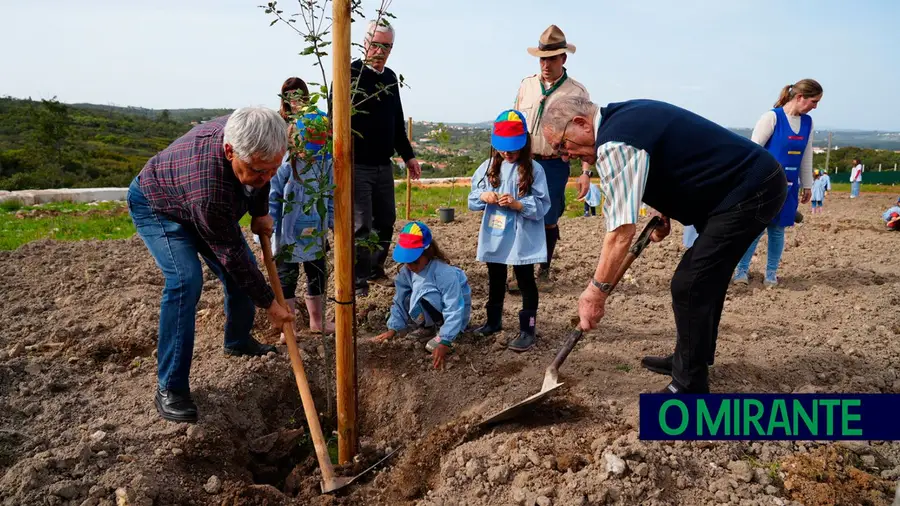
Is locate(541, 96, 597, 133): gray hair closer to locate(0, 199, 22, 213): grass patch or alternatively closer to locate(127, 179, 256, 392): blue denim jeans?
locate(127, 179, 256, 392): blue denim jeans

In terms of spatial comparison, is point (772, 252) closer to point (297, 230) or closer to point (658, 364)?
point (658, 364)

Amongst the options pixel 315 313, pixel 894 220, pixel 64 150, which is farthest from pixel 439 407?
pixel 64 150

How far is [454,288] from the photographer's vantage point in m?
3.67

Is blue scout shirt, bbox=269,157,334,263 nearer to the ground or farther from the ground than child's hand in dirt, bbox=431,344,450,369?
farther from the ground

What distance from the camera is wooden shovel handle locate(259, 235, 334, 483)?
263 centimetres

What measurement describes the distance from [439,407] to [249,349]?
4.14 ft

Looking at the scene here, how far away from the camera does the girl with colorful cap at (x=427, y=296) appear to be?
3588 mm

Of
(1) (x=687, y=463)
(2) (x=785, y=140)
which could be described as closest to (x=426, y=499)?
(1) (x=687, y=463)

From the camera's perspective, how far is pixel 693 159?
100 inches

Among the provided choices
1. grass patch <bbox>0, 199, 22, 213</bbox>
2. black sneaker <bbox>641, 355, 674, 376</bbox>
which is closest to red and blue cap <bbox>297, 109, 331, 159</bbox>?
black sneaker <bbox>641, 355, 674, 376</bbox>

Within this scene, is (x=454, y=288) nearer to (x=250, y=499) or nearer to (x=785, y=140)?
(x=250, y=499)

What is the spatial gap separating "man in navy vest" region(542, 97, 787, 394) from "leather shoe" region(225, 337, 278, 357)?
2.07m

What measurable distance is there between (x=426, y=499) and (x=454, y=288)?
1435 mm

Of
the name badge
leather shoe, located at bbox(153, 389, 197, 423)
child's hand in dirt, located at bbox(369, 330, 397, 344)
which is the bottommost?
leather shoe, located at bbox(153, 389, 197, 423)
